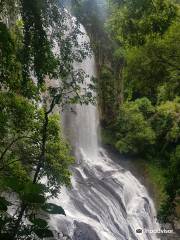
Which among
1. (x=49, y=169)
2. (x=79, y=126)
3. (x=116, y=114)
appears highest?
(x=116, y=114)

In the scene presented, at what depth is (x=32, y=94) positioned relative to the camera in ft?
26.6

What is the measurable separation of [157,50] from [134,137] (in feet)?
39.8

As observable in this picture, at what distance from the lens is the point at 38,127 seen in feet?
28.4

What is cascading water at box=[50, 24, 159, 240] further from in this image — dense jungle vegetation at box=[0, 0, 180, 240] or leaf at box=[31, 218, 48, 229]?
leaf at box=[31, 218, 48, 229]

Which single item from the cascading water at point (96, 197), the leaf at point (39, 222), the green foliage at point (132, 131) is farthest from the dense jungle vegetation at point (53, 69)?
the green foliage at point (132, 131)

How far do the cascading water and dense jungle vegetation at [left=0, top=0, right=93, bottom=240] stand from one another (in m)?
1.86

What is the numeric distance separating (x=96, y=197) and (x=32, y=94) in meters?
6.94

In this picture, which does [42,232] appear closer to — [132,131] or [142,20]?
[142,20]

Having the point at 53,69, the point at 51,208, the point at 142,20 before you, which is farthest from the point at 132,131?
the point at 51,208

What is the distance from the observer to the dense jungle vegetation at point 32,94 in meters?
5.18

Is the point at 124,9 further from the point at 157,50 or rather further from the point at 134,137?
the point at 134,137

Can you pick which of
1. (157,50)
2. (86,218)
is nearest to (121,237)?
(86,218)

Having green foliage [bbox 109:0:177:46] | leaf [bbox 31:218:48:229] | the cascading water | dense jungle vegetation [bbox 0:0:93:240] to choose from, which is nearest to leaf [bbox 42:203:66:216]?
dense jungle vegetation [bbox 0:0:93:240]

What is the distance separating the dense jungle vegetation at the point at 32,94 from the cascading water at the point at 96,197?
186 centimetres
